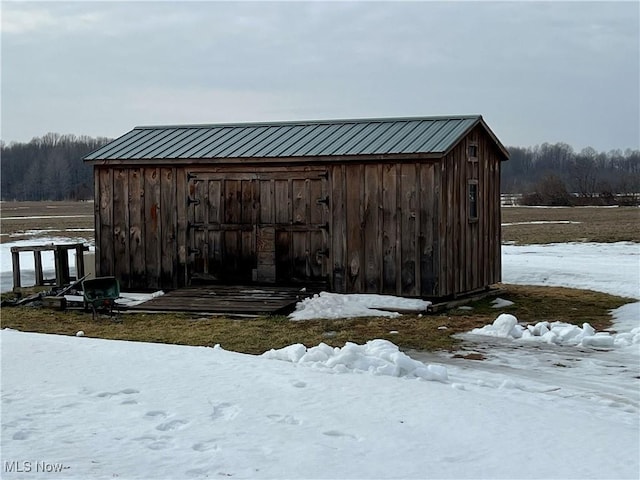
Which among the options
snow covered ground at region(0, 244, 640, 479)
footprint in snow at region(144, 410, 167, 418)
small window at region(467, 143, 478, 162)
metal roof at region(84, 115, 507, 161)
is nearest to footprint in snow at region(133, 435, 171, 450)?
snow covered ground at region(0, 244, 640, 479)

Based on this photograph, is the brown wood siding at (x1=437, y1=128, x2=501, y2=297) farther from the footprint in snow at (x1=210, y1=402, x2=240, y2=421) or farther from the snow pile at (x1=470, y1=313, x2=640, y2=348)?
the footprint in snow at (x1=210, y1=402, x2=240, y2=421)

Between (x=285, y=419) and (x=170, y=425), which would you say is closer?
(x=170, y=425)

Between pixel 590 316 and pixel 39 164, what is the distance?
423 feet

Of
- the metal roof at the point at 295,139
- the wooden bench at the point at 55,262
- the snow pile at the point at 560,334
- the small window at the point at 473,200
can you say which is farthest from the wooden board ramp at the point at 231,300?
the snow pile at the point at 560,334

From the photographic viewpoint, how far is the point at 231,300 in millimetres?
15180

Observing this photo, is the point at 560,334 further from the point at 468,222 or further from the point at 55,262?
the point at 55,262

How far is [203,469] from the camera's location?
5430mm

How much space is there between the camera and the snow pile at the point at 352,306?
14.2 metres

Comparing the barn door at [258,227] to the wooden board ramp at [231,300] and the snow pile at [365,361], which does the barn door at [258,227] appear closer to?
the wooden board ramp at [231,300]

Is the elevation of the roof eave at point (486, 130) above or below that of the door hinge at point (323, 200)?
above

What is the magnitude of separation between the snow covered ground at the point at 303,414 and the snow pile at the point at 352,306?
4.37m

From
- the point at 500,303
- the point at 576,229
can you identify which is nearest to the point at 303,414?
the point at 500,303

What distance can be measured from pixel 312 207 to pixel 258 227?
1132mm

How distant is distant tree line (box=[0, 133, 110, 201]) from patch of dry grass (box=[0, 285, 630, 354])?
318 ft
